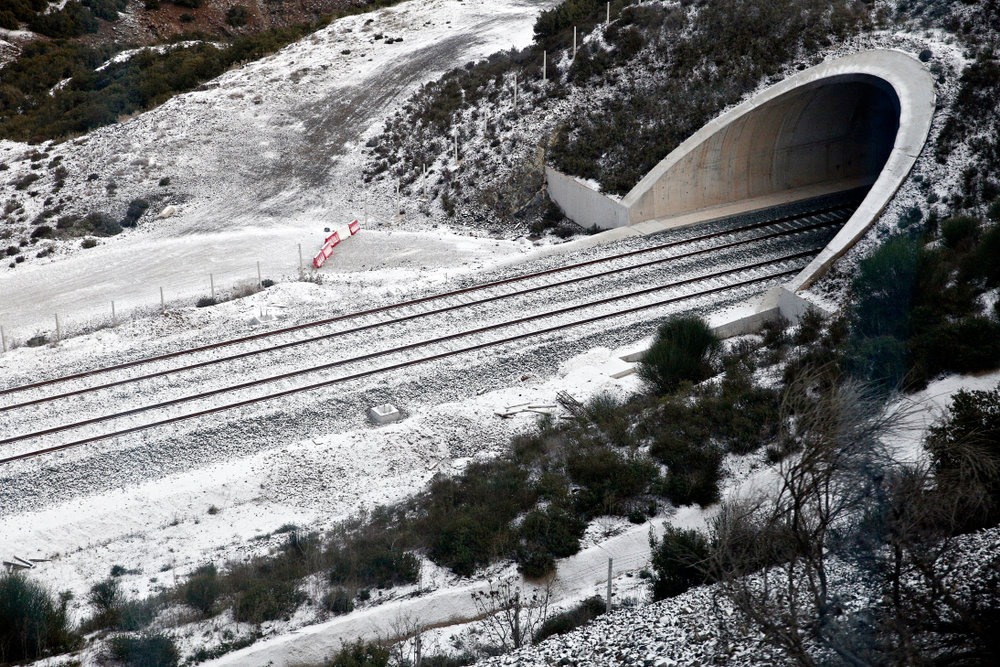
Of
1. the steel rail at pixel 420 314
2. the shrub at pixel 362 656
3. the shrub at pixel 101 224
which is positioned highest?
the shrub at pixel 101 224

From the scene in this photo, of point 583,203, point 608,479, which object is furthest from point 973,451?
point 583,203

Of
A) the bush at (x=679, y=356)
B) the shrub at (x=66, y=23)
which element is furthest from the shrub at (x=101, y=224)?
the shrub at (x=66, y=23)

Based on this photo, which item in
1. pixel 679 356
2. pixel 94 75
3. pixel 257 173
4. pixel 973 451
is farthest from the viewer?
pixel 94 75

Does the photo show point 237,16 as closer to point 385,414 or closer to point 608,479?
point 385,414

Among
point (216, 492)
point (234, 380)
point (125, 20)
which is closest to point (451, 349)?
point (234, 380)

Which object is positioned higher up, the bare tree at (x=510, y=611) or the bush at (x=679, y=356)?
the bush at (x=679, y=356)

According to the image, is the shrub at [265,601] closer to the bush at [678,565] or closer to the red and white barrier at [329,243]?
the bush at [678,565]
